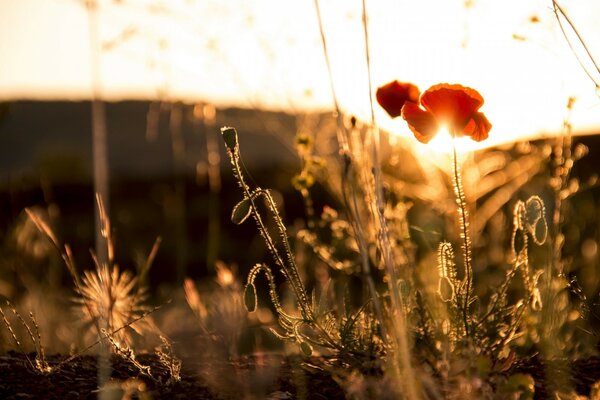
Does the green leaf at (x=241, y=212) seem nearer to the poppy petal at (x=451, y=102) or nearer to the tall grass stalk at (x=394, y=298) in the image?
the tall grass stalk at (x=394, y=298)

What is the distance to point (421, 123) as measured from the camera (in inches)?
81.2

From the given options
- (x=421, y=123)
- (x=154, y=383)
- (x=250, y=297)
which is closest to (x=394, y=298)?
(x=250, y=297)

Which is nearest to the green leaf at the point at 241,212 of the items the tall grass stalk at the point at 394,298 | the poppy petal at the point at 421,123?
the tall grass stalk at the point at 394,298

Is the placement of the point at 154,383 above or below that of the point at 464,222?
below

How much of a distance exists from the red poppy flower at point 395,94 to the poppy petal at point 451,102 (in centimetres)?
34

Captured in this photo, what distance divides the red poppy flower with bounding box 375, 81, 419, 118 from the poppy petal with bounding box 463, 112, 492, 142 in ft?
1.04

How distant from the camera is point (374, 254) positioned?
2652mm

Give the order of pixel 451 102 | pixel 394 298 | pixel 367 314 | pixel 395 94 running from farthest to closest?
1. pixel 395 94
2. pixel 367 314
3. pixel 451 102
4. pixel 394 298

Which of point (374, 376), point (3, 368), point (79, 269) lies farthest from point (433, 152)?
point (79, 269)

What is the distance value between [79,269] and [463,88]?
23.1 ft

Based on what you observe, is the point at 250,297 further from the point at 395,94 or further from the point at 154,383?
the point at 395,94

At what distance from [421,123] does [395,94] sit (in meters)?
0.32

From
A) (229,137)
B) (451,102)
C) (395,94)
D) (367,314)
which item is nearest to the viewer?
(229,137)

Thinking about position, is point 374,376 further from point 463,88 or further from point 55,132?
point 55,132
